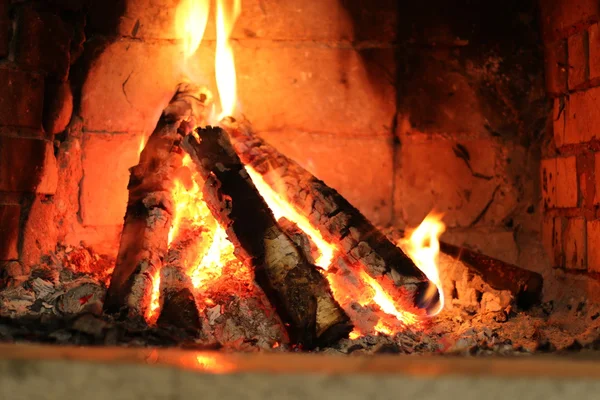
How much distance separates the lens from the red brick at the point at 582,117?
2.30 m

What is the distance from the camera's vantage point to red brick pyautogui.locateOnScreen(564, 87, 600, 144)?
7.56 feet

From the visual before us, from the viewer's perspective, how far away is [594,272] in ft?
7.71

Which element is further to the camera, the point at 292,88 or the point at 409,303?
the point at 292,88

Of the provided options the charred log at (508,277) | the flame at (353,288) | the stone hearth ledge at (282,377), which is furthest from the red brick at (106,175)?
the stone hearth ledge at (282,377)

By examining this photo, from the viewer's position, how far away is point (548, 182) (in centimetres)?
266

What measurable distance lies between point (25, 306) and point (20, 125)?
63 centimetres

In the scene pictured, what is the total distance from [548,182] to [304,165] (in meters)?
0.97

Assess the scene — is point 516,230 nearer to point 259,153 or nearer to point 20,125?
point 259,153

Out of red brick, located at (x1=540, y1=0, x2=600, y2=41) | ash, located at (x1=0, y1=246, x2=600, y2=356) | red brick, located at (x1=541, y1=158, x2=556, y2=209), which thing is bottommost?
ash, located at (x1=0, y1=246, x2=600, y2=356)

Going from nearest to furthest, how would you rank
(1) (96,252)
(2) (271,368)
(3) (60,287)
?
(2) (271,368)
(3) (60,287)
(1) (96,252)

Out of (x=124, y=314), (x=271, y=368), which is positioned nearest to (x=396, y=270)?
(x=124, y=314)

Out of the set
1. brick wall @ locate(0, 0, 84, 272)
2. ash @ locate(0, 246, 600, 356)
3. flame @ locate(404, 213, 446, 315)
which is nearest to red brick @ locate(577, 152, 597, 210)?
ash @ locate(0, 246, 600, 356)

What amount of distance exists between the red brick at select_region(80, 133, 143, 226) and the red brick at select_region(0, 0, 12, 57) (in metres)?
0.50

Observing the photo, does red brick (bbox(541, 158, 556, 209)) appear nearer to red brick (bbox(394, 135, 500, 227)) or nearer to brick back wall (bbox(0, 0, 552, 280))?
brick back wall (bbox(0, 0, 552, 280))
